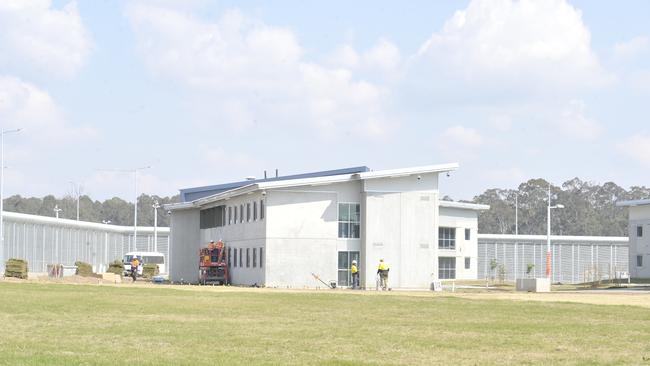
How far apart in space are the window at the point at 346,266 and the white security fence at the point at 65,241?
43326 mm

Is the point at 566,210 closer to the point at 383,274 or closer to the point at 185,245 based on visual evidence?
the point at 185,245

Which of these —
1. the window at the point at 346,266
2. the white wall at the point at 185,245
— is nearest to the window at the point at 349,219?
the window at the point at 346,266

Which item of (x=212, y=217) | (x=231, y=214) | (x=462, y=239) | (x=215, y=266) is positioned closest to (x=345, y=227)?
(x=231, y=214)

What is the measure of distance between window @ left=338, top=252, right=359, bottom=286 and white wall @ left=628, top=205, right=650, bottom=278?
46.9 metres

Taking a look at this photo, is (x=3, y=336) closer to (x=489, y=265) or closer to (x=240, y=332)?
(x=240, y=332)

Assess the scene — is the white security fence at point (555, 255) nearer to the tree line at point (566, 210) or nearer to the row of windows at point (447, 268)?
the row of windows at point (447, 268)

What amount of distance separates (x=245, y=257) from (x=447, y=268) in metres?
39.0

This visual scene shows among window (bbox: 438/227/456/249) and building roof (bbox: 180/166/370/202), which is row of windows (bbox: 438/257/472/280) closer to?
window (bbox: 438/227/456/249)

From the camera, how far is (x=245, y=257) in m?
69.4

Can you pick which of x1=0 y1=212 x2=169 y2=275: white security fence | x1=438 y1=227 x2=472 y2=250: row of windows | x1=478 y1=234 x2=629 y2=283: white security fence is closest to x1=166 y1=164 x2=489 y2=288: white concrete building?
x1=438 y1=227 x2=472 y2=250: row of windows

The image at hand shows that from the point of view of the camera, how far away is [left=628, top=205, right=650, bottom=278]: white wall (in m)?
104

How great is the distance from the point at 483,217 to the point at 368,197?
133055 mm

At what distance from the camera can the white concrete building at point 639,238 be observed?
103625 mm

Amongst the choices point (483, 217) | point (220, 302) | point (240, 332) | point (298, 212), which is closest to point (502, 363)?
point (240, 332)
